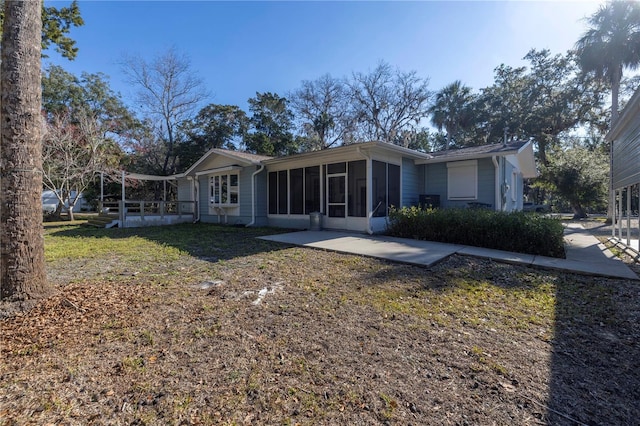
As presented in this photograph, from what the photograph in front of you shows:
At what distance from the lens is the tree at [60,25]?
859 centimetres

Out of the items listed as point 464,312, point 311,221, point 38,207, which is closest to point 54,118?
point 311,221

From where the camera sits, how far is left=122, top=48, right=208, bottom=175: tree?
21.7 meters

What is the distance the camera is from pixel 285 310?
3445 mm

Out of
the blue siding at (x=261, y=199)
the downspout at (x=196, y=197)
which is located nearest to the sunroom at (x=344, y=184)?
the blue siding at (x=261, y=199)

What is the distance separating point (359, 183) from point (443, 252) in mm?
3952

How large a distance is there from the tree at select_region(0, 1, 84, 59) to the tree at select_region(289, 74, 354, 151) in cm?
1809

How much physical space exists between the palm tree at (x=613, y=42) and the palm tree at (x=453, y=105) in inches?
355

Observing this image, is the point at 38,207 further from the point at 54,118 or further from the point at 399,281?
the point at 54,118

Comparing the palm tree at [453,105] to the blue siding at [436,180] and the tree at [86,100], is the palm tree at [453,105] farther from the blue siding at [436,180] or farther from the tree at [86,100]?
the tree at [86,100]

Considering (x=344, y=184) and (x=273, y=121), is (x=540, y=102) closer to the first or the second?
(x=273, y=121)

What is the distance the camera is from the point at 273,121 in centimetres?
2778

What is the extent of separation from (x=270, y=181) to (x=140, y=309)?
9.26m

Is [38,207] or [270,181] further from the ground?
[270,181]

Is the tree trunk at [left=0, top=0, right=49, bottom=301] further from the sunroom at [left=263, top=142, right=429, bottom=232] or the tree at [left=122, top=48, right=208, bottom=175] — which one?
the tree at [left=122, top=48, right=208, bottom=175]
